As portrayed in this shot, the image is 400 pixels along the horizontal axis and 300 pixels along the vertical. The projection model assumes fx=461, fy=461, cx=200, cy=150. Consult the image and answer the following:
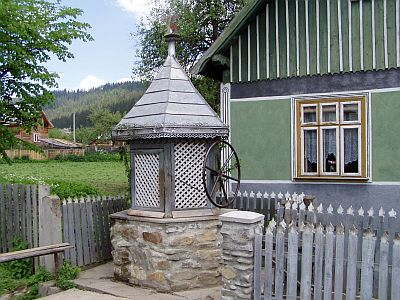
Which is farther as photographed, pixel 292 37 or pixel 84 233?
pixel 292 37

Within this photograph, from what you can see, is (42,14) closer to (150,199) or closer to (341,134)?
(150,199)

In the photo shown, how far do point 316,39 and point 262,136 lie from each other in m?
2.51

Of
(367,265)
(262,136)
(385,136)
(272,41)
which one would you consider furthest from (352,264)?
(272,41)

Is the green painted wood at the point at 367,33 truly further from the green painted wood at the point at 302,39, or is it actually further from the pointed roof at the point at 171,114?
the pointed roof at the point at 171,114

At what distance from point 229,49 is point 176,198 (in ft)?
18.5

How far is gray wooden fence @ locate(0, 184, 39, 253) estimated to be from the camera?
309 inches

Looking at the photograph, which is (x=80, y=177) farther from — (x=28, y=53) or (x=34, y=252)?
(x=34, y=252)

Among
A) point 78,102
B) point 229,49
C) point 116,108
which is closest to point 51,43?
point 229,49

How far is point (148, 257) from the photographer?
Answer: 6.73 meters

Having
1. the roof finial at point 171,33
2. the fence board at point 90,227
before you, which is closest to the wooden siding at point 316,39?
the roof finial at point 171,33

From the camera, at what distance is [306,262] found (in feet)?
16.5

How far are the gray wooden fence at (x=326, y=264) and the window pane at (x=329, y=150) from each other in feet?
16.3

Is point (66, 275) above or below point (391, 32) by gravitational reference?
below

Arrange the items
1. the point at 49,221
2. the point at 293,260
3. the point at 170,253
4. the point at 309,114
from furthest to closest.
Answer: the point at 309,114 < the point at 49,221 < the point at 170,253 < the point at 293,260
